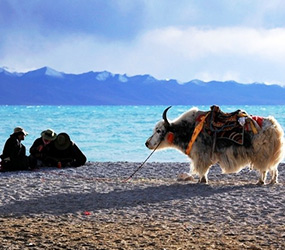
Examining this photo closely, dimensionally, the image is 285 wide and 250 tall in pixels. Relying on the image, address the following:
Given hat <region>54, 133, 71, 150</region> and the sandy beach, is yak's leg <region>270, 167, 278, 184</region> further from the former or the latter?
hat <region>54, 133, 71, 150</region>

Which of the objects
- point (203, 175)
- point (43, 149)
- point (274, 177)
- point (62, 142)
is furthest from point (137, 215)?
point (43, 149)

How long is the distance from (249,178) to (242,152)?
4.94 feet

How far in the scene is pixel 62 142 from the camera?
→ 855cm

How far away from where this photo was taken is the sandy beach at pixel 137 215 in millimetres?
3742

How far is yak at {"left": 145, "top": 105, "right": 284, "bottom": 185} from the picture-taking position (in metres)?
6.27

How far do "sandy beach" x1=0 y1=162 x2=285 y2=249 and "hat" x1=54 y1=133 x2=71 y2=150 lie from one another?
4.76 ft

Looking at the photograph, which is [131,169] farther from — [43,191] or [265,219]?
[265,219]

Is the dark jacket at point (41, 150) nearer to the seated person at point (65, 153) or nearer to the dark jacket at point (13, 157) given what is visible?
the seated person at point (65, 153)

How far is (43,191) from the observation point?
595cm

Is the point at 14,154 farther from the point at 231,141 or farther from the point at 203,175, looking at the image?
the point at 231,141

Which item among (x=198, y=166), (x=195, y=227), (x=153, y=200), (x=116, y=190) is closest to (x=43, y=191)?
(x=116, y=190)

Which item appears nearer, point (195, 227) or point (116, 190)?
→ point (195, 227)

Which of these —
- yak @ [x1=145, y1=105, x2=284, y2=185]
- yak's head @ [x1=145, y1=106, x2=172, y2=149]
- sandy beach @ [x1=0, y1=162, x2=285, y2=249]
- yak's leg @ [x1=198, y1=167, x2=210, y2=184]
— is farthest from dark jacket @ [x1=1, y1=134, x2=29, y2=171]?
yak's leg @ [x1=198, y1=167, x2=210, y2=184]

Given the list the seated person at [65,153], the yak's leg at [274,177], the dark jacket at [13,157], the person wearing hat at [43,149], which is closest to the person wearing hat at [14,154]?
the dark jacket at [13,157]
